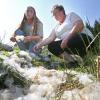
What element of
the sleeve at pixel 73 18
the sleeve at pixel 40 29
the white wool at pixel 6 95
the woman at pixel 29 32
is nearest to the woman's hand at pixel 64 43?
the sleeve at pixel 73 18

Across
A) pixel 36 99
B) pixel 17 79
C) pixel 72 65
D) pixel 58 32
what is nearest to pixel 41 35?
pixel 58 32

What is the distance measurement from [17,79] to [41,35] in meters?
3.93

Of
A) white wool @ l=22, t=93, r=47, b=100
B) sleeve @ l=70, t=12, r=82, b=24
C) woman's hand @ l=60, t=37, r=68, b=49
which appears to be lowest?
white wool @ l=22, t=93, r=47, b=100

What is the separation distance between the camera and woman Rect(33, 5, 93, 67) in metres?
7.19

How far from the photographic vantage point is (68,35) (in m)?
7.22

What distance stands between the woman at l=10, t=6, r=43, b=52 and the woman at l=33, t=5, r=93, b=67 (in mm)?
685

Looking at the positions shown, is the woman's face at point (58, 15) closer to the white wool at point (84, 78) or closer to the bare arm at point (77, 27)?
the bare arm at point (77, 27)

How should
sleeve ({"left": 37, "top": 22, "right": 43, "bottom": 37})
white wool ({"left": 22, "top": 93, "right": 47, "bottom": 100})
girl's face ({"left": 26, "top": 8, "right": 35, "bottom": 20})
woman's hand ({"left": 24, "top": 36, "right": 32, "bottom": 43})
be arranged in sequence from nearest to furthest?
white wool ({"left": 22, "top": 93, "right": 47, "bottom": 100}), woman's hand ({"left": 24, "top": 36, "right": 32, "bottom": 43}), girl's face ({"left": 26, "top": 8, "right": 35, "bottom": 20}), sleeve ({"left": 37, "top": 22, "right": 43, "bottom": 37})

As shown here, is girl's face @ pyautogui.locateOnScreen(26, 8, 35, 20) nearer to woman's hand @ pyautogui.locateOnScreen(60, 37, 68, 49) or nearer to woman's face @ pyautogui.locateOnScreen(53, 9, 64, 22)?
woman's face @ pyautogui.locateOnScreen(53, 9, 64, 22)

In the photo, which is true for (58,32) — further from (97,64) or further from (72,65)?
(97,64)

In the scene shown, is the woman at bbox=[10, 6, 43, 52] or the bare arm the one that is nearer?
the bare arm

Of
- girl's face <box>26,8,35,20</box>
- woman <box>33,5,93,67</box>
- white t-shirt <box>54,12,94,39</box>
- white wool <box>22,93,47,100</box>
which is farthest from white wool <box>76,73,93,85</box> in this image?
girl's face <box>26,8,35,20</box>

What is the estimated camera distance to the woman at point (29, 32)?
→ 834cm

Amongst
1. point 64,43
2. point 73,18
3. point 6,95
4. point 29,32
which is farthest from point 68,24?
point 6,95
